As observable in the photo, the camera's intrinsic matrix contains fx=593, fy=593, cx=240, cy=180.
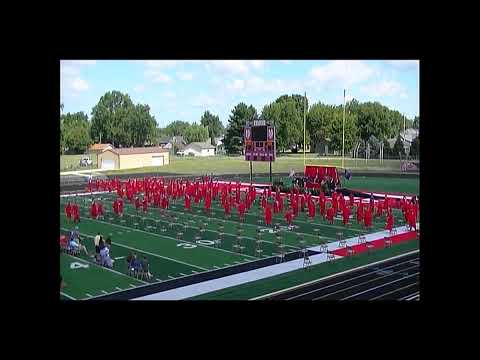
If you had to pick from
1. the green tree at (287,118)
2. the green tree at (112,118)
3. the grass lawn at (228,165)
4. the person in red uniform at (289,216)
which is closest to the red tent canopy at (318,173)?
the grass lawn at (228,165)

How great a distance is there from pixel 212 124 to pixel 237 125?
27.8 inches

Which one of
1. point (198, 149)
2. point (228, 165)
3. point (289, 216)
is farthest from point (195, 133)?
point (289, 216)

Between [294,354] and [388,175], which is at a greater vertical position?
[388,175]

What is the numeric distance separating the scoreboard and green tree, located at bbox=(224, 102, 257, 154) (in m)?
0.09

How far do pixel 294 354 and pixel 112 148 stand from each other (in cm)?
366

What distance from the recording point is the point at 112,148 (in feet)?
24.6

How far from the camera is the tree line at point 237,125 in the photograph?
22.3ft

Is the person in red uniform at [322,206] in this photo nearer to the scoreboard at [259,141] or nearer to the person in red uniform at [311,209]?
the person in red uniform at [311,209]

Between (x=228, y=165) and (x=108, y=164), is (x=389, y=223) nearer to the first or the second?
(x=228, y=165)

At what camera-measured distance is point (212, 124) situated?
7188mm

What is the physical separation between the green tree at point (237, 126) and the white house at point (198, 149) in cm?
27
